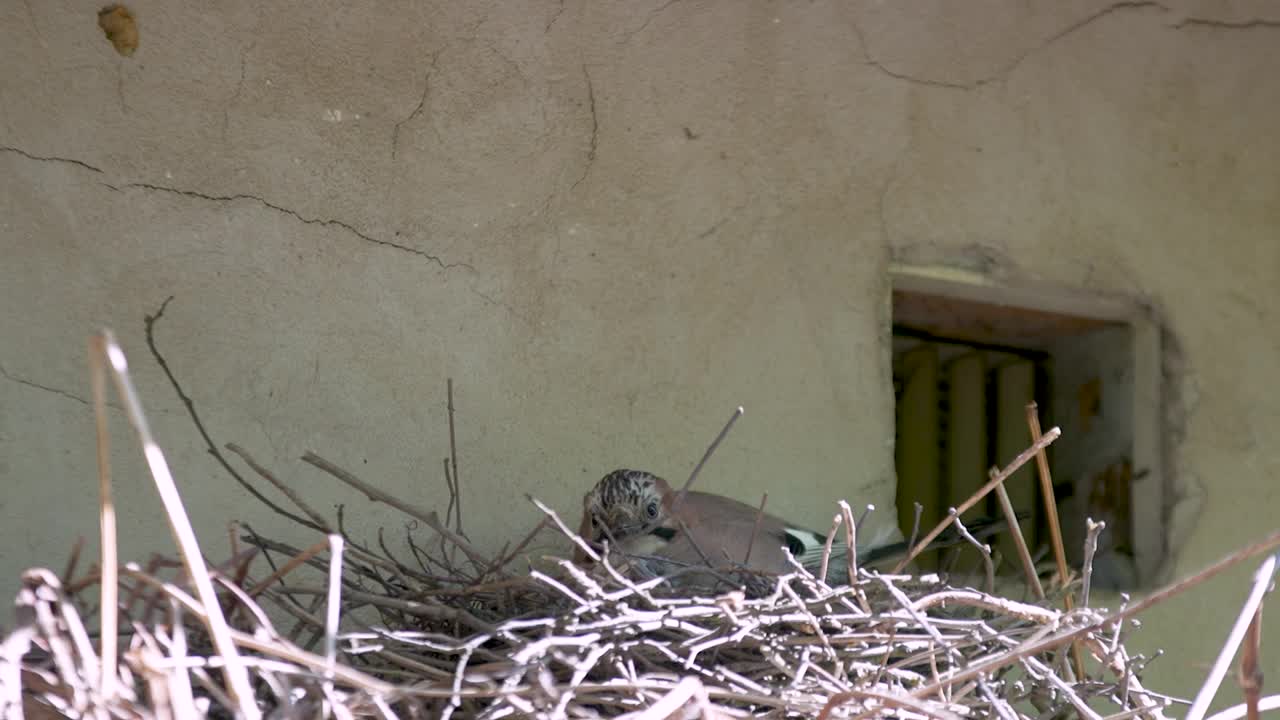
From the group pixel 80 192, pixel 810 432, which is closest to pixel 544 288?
pixel 810 432

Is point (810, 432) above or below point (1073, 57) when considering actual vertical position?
below

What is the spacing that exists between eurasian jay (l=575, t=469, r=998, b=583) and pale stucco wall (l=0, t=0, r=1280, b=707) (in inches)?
4.3

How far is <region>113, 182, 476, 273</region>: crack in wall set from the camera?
7.69 ft

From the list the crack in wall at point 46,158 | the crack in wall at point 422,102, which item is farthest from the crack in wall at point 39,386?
the crack in wall at point 422,102

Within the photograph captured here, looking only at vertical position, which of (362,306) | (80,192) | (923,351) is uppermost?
(80,192)

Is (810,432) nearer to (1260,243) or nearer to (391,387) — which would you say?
(391,387)

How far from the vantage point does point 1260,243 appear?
3.16 m

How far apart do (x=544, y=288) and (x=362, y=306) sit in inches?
12.6

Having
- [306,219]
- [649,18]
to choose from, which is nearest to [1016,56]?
[649,18]

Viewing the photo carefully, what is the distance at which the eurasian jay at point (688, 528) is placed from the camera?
2.42 m

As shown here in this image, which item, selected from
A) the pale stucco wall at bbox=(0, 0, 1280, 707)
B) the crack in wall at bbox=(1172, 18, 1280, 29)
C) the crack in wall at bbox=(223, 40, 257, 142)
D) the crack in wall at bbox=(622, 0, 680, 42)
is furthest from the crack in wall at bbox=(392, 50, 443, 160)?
the crack in wall at bbox=(1172, 18, 1280, 29)

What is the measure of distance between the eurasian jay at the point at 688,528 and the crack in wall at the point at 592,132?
0.55 m

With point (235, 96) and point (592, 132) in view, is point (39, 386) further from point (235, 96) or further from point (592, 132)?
point (592, 132)

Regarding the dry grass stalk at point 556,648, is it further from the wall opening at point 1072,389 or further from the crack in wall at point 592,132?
the crack in wall at point 592,132
